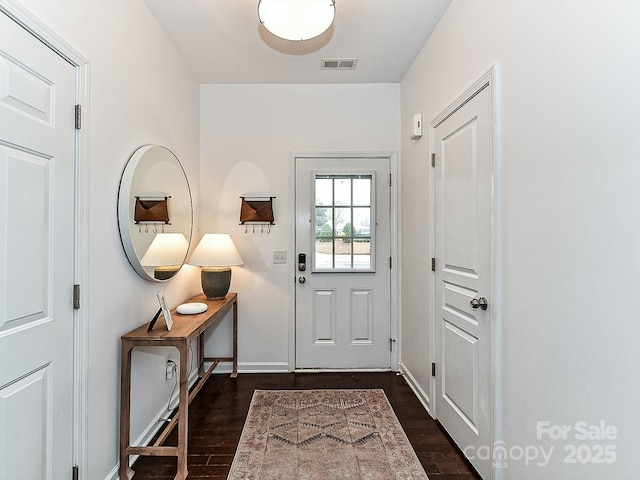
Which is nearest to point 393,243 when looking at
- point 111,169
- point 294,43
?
point 294,43

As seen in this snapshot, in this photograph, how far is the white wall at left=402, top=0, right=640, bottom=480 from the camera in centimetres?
101

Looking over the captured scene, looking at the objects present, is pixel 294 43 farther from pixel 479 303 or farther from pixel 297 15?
pixel 479 303

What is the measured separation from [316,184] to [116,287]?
6.48ft

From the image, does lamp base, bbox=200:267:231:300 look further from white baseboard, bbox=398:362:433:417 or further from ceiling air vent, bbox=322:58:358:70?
ceiling air vent, bbox=322:58:358:70

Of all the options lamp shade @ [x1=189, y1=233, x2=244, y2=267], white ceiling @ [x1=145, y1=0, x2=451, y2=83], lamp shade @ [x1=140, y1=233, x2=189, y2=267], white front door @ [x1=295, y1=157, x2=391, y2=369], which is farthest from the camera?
white front door @ [x1=295, y1=157, x2=391, y2=369]

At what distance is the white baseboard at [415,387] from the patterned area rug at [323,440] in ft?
0.87

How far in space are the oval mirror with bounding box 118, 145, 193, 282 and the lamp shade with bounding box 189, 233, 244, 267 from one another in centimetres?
21

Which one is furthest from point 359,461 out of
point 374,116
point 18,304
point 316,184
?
point 374,116

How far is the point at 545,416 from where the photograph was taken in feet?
4.40

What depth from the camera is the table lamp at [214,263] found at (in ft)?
9.28

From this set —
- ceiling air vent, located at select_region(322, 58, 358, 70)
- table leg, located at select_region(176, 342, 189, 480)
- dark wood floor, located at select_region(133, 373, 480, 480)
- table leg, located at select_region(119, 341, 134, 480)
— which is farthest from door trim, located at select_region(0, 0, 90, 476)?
ceiling air vent, located at select_region(322, 58, 358, 70)

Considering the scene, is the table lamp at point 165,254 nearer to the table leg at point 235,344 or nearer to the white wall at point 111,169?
the white wall at point 111,169

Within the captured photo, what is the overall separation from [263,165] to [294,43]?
1087mm

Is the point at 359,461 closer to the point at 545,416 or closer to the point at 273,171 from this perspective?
the point at 545,416
